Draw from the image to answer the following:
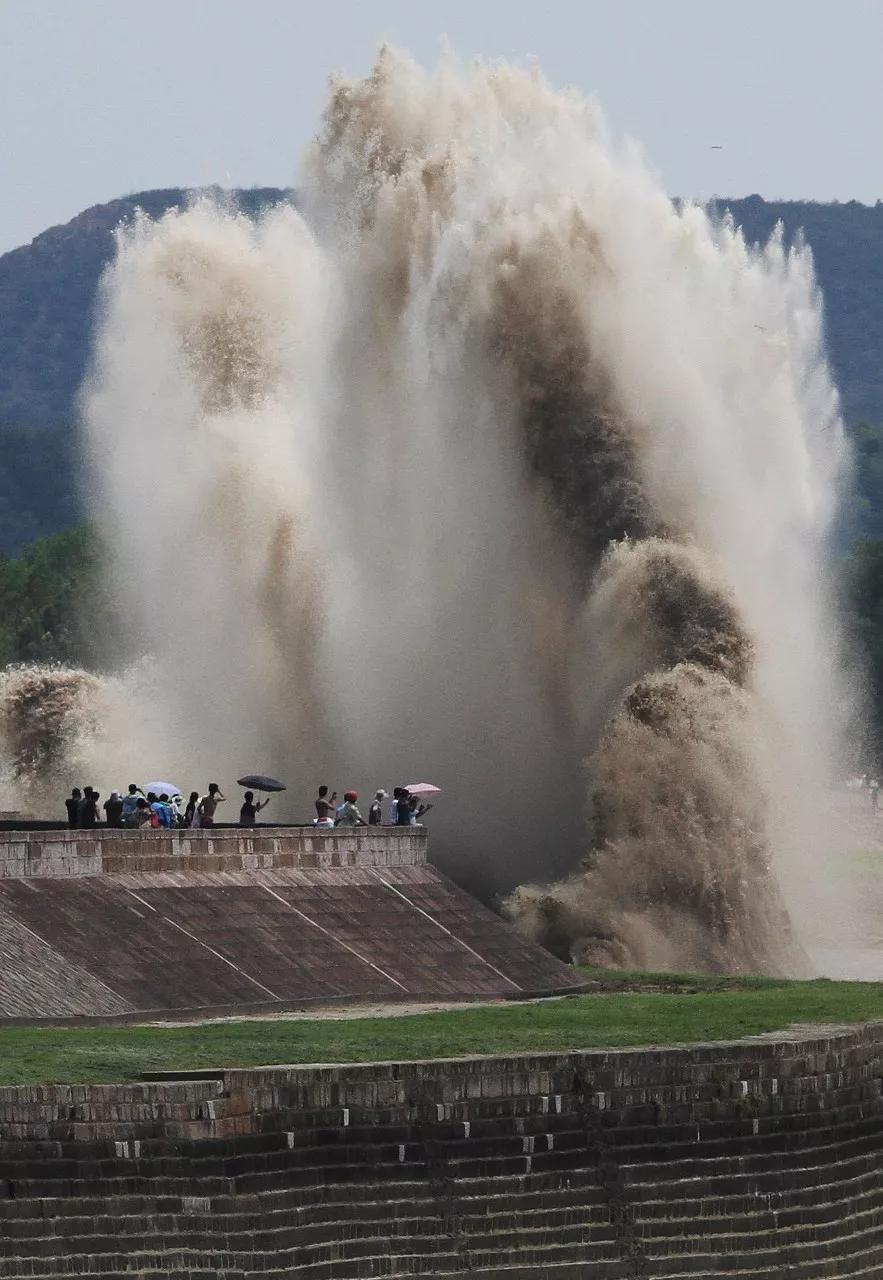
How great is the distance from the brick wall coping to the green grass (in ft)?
11.9

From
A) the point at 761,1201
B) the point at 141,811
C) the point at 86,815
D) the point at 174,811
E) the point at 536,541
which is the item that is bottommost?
the point at 761,1201

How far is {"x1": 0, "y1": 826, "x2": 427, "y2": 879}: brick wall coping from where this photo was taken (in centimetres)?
3406

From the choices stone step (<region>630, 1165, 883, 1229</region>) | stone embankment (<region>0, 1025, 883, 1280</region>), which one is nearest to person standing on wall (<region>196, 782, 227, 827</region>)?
stone embankment (<region>0, 1025, 883, 1280</region>)

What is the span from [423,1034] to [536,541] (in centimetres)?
2266

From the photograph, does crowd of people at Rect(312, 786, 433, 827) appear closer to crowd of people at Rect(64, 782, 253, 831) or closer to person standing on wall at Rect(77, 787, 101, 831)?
crowd of people at Rect(64, 782, 253, 831)

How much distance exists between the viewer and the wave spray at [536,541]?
1873 inches

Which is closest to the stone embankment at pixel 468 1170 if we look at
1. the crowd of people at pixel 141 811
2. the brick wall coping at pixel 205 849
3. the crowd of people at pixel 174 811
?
the brick wall coping at pixel 205 849

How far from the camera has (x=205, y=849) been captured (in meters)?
36.2

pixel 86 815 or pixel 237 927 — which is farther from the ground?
pixel 86 815

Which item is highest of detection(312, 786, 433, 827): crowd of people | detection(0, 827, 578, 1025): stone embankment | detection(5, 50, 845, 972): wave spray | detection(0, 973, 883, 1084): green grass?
detection(5, 50, 845, 972): wave spray

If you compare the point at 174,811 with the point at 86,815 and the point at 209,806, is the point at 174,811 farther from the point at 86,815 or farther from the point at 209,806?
the point at 86,815

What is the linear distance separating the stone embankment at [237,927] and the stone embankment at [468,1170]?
267 inches

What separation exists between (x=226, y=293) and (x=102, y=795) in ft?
36.2

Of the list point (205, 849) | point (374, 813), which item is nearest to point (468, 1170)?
point (205, 849)
